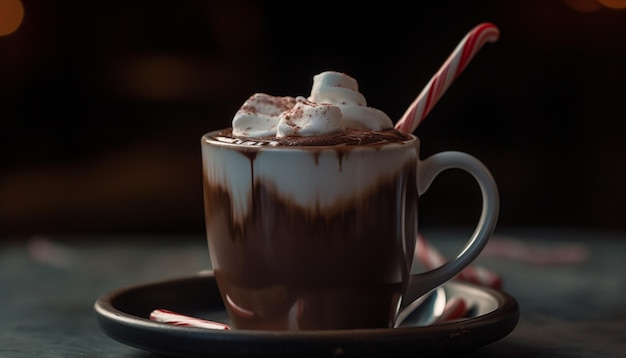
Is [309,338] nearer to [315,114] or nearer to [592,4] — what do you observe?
[315,114]

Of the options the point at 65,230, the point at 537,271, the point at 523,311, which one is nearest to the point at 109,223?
the point at 65,230

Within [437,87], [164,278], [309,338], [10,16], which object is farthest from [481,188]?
[10,16]

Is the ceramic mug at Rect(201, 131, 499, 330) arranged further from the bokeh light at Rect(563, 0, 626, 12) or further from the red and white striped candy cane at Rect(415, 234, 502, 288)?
the bokeh light at Rect(563, 0, 626, 12)

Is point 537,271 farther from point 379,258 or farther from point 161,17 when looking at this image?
point 161,17

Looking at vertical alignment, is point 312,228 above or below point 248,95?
above

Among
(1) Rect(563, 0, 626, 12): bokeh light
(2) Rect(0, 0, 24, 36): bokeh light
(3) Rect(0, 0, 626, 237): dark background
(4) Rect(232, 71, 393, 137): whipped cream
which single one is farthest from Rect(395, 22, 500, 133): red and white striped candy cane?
(2) Rect(0, 0, 24, 36): bokeh light
